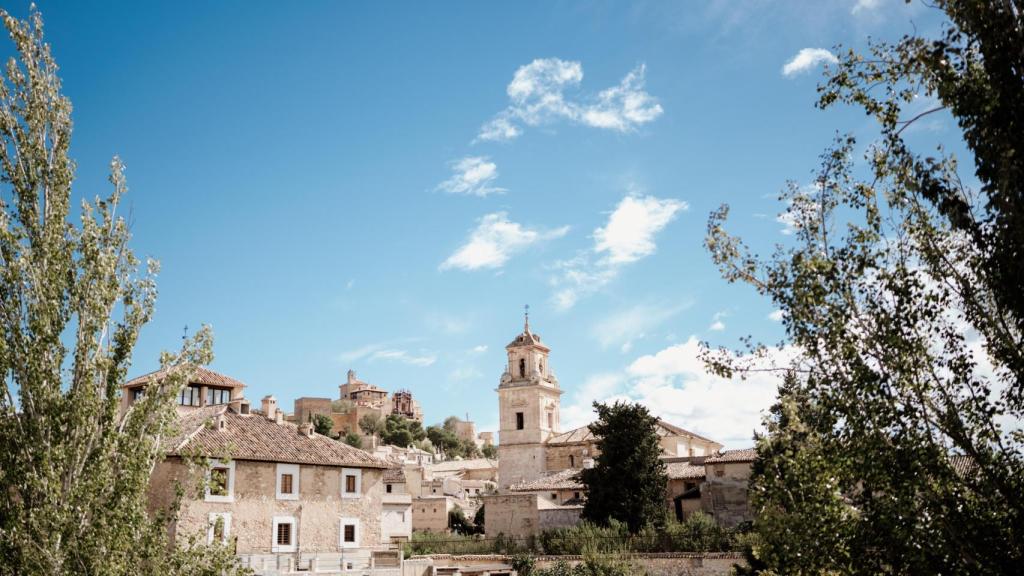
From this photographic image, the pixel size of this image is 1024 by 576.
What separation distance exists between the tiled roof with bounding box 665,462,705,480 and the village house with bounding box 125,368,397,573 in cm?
1874

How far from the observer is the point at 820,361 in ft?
29.8

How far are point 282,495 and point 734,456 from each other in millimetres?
22704

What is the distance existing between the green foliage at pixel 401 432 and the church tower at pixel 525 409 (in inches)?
1843

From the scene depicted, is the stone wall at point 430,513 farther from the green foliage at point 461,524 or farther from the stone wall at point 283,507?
the stone wall at point 283,507

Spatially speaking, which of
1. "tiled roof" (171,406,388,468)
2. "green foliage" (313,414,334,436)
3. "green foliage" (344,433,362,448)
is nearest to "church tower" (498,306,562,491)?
"tiled roof" (171,406,388,468)

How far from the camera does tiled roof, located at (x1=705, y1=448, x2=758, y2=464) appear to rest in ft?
126

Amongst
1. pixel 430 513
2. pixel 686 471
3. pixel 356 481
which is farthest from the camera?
pixel 430 513

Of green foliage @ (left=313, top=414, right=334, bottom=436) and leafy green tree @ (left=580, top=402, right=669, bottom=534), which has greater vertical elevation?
green foliage @ (left=313, top=414, right=334, bottom=436)

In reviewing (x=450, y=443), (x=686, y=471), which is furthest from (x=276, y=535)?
(x=450, y=443)

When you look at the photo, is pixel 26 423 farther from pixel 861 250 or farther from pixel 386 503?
pixel 386 503

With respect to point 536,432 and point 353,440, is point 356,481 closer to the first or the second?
point 536,432

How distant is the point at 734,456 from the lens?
3950 centimetres

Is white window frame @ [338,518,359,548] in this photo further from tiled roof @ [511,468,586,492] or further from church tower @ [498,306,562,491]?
church tower @ [498,306,562,491]

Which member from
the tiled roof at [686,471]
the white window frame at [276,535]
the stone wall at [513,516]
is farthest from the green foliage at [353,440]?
the white window frame at [276,535]
